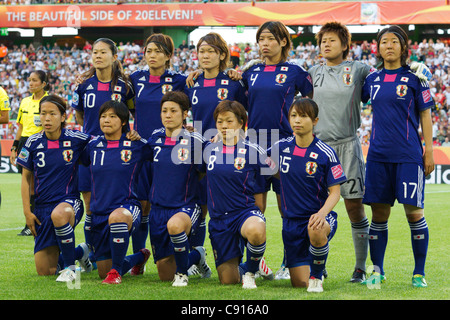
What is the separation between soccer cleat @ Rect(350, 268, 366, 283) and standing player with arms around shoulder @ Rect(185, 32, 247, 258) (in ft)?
4.68

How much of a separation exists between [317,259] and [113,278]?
1.68 meters

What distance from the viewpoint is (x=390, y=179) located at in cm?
512

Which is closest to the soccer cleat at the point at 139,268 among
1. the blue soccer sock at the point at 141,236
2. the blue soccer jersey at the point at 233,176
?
the blue soccer sock at the point at 141,236

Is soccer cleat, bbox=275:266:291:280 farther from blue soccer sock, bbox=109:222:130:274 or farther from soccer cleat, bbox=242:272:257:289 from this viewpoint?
blue soccer sock, bbox=109:222:130:274

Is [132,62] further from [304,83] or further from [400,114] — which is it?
[400,114]

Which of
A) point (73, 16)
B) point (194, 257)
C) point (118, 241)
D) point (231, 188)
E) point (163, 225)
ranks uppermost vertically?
point (73, 16)

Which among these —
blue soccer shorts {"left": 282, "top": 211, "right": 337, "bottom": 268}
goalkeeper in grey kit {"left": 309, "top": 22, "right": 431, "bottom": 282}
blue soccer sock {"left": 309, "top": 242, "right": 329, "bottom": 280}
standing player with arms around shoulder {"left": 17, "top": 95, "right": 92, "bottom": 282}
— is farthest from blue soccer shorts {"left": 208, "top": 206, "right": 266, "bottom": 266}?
standing player with arms around shoulder {"left": 17, "top": 95, "right": 92, "bottom": 282}

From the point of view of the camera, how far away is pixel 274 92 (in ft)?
17.8

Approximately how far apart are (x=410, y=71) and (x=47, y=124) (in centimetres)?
320

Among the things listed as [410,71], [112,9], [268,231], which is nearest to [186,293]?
[410,71]

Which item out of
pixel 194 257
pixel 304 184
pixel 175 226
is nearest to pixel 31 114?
pixel 194 257

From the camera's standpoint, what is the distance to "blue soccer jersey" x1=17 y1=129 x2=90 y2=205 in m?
5.65
